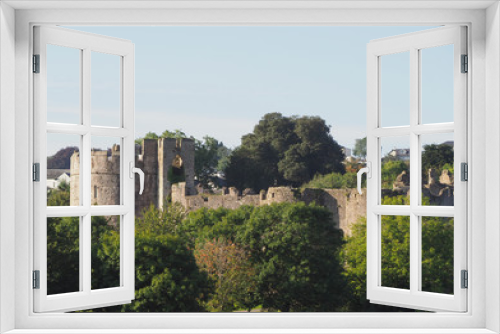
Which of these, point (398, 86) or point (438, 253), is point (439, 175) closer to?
point (438, 253)

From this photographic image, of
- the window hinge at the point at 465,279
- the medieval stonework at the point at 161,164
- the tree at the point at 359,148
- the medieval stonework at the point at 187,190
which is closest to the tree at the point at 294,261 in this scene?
the medieval stonework at the point at 187,190

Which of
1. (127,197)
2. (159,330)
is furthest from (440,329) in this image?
(127,197)

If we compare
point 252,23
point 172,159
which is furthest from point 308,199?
point 252,23

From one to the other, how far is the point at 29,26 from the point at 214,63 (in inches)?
1288

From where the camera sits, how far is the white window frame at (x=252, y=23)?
213cm

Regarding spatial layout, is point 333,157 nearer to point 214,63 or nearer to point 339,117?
point 339,117

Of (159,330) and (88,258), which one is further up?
(88,258)

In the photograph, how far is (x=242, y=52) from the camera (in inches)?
1358

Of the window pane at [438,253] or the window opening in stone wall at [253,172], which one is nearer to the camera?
the window pane at [438,253]

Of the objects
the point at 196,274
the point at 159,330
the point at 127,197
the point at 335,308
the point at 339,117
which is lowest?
the point at 335,308

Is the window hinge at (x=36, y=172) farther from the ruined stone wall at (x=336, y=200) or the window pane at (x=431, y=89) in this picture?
the ruined stone wall at (x=336, y=200)

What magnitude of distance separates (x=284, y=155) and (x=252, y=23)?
2776 centimetres

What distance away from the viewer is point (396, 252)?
64.6ft

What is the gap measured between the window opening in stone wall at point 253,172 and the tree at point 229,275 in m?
0.06
